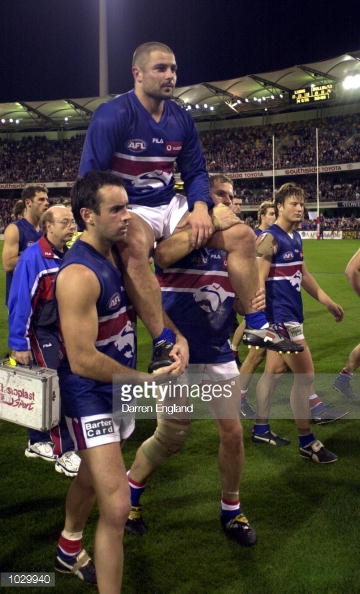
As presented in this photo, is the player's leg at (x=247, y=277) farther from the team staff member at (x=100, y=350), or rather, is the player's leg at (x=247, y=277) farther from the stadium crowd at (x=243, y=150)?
the stadium crowd at (x=243, y=150)

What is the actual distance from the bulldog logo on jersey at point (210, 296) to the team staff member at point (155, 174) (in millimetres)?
198

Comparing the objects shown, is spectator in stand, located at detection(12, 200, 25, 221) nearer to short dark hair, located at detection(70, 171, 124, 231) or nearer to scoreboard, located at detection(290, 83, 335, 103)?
short dark hair, located at detection(70, 171, 124, 231)

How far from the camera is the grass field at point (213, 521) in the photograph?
12.2ft

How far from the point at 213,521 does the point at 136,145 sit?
2762 millimetres

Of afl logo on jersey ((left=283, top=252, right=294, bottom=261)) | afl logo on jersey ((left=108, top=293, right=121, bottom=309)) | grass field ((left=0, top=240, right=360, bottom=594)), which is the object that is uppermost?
afl logo on jersey ((left=283, top=252, right=294, bottom=261))

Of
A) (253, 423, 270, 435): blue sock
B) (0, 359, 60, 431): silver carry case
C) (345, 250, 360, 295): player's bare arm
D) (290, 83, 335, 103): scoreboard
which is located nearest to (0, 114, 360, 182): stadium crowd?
(290, 83, 335, 103): scoreboard

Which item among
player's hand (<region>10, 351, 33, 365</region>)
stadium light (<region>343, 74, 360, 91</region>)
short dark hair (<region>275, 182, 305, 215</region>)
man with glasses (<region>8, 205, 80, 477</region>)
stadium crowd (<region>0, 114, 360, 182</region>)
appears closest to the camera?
player's hand (<region>10, 351, 33, 365</region>)

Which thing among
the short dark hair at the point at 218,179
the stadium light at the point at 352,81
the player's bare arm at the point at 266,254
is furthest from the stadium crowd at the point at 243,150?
the short dark hair at the point at 218,179

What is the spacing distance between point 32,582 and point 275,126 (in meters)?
63.0

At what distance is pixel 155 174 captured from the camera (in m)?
3.99

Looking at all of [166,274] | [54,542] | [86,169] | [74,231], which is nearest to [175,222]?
[166,274]

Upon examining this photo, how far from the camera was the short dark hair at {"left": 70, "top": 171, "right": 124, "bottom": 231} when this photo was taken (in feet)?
10.5

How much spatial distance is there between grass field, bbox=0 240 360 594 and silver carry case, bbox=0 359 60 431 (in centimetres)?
107

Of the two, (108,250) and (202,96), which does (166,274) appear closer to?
(108,250)
